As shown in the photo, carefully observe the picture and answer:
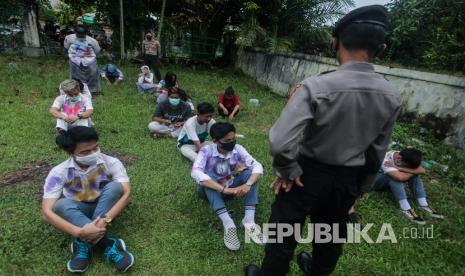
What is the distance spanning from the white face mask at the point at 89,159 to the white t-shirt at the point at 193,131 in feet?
6.86

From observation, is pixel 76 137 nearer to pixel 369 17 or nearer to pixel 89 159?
pixel 89 159

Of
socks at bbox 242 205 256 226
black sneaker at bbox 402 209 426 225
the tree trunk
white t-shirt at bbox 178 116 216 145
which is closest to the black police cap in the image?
socks at bbox 242 205 256 226

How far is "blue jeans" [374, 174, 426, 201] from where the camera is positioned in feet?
13.7

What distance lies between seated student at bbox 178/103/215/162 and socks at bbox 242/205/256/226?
165cm

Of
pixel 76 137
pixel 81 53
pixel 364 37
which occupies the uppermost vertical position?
pixel 364 37

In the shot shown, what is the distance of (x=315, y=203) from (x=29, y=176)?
3684mm

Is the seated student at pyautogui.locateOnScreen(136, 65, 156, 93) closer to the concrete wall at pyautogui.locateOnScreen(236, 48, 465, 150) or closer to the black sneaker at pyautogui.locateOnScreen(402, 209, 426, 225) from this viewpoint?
the concrete wall at pyautogui.locateOnScreen(236, 48, 465, 150)

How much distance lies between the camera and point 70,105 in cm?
533

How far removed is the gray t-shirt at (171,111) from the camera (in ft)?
19.9

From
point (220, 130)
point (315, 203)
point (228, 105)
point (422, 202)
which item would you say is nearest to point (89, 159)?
point (220, 130)

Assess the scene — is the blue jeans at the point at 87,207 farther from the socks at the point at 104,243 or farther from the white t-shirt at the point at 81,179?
the socks at the point at 104,243

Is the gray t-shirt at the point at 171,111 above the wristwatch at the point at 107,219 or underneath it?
underneath

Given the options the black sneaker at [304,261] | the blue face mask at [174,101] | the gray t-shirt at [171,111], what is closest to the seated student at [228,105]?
the gray t-shirt at [171,111]

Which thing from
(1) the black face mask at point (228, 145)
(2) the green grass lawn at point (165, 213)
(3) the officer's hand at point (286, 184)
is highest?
(3) the officer's hand at point (286, 184)
